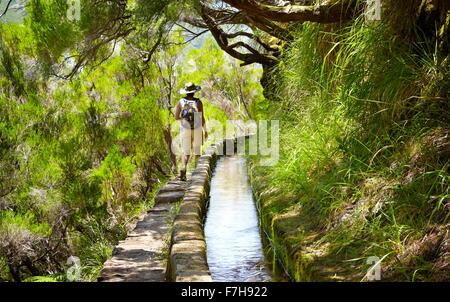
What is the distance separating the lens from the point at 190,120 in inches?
382

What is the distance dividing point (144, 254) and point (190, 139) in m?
4.27

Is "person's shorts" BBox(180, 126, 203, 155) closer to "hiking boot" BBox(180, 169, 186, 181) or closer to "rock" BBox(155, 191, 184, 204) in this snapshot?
"hiking boot" BBox(180, 169, 186, 181)

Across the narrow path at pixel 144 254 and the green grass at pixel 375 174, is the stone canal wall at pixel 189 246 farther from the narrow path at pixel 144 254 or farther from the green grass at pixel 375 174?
the green grass at pixel 375 174

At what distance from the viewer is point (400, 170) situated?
427cm

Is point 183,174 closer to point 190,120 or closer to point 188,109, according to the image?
point 190,120

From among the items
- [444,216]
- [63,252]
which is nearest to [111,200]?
[63,252]

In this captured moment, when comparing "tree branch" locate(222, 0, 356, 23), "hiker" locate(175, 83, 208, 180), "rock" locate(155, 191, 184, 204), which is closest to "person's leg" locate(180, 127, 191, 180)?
"hiker" locate(175, 83, 208, 180)

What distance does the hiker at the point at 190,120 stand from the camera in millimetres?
9625

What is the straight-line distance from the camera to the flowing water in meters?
4.86

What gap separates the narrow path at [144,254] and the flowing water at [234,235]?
19.2 inches

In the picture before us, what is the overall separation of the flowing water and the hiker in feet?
2.38
